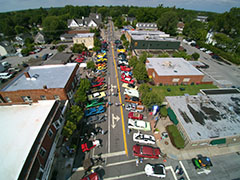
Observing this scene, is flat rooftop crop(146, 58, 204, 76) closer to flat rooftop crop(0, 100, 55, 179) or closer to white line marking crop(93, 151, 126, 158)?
white line marking crop(93, 151, 126, 158)

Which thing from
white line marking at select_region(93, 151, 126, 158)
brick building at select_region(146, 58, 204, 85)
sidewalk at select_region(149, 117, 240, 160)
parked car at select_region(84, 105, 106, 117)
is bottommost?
white line marking at select_region(93, 151, 126, 158)

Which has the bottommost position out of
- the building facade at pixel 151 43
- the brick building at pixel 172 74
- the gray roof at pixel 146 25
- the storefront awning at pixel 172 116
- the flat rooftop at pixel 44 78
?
the storefront awning at pixel 172 116

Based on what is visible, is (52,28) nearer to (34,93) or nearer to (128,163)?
(34,93)

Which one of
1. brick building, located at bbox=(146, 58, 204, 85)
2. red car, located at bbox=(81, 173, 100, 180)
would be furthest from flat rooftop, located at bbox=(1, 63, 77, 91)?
brick building, located at bbox=(146, 58, 204, 85)

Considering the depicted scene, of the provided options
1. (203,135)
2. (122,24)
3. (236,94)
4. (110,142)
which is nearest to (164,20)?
(122,24)

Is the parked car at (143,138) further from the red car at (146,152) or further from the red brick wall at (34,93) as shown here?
the red brick wall at (34,93)

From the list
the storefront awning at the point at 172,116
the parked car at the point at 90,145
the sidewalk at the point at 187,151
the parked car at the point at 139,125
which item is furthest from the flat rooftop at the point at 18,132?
the storefront awning at the point at 172,116
